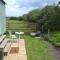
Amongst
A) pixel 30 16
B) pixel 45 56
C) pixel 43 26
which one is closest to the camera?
pixel 45 56

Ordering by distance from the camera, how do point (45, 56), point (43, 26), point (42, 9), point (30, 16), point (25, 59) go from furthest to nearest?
point (30, 16)
point (42, 9)
point (43, 26)
point (45, 56)
point (25, 59)

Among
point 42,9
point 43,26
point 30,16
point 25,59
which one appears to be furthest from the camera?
point 30,16

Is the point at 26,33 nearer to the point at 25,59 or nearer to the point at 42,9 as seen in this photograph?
the point at 42,9

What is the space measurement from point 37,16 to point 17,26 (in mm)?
1710

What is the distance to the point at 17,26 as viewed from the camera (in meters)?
19.3

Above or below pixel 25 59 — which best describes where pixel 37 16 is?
above

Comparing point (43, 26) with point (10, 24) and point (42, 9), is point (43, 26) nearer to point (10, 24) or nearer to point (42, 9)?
point (42, 9)

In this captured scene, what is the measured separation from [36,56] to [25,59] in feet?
2.43

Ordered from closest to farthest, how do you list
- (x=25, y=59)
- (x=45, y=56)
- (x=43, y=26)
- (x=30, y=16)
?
1. (x=25, y=59)
2. (x=45, y=56)
3. (x=43, y=26)
4. (x=30, y=16)

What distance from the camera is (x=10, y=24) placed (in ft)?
64.1

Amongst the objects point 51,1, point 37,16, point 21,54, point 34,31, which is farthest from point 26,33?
point 21,54

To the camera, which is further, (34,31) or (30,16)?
(30,16)

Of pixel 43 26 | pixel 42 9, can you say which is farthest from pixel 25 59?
pixel 42 9

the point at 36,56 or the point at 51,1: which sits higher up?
the point at 51,1
